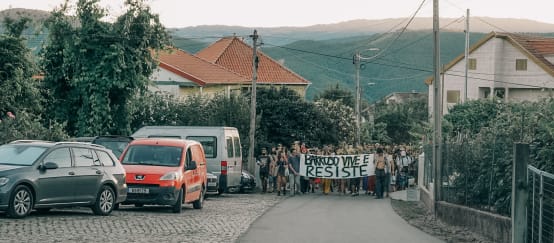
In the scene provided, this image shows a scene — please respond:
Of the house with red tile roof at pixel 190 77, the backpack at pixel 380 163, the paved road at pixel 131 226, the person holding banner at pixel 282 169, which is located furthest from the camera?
the house with red tile roof at pixel 190 77

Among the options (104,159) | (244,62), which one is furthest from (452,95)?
(104,159)

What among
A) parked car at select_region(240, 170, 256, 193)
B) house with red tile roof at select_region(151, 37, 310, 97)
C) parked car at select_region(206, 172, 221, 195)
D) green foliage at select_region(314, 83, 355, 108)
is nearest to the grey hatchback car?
parked car at select_region(206, 172, 221, 195)

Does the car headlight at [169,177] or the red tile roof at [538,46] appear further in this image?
the red tile roof at [538,46]

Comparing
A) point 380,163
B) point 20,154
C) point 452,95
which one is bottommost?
point 380,163

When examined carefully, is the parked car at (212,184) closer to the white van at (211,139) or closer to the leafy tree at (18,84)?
the white van at (211,139)

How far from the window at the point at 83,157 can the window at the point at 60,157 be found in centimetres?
23

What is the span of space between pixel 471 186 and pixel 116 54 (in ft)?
70.9

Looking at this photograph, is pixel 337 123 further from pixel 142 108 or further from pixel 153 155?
pixel 153 155

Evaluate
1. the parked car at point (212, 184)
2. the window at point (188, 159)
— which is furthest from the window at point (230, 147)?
the window at point (188, 159)

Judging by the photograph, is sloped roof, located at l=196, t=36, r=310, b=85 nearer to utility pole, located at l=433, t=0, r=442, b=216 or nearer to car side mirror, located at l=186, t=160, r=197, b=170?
utility pole, located at l=433, t=0, r=442, b=216

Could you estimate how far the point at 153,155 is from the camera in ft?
76.7

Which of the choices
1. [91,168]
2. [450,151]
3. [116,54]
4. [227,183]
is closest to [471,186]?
[450,151]

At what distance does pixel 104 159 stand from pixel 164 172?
2081 millimetres

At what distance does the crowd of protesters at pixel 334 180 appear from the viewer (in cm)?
3494
